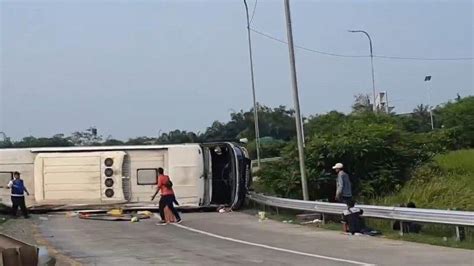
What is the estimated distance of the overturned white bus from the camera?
25.0m

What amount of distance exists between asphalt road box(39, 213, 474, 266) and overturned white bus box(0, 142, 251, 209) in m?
3.78

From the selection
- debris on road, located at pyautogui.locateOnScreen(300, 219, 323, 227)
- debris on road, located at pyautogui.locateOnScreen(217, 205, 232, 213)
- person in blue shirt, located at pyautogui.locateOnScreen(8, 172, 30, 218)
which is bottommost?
debris on road, located at pyautogui.locateOnScreen(300, 219, 323, 227)

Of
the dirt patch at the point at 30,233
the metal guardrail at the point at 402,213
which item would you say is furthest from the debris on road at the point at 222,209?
the dirt patch at the point at 30,233

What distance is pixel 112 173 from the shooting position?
24.9 meters

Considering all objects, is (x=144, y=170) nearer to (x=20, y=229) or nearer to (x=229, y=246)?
(x=20, y=229)

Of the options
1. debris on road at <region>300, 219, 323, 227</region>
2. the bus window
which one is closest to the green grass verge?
debris on road at <region>300, 219, 323, 227</region>

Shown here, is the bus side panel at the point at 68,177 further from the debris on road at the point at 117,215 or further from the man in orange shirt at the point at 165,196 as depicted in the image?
the man in orange shirt at the point at 165,196

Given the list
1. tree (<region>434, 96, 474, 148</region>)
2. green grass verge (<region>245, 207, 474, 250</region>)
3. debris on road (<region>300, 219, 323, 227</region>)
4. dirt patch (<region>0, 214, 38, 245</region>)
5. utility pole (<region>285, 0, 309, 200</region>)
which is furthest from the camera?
tree (<region>434, 96, 474, 148</region>)

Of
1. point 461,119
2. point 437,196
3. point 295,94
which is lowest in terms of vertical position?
point 437,196

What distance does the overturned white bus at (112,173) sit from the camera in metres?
25.0

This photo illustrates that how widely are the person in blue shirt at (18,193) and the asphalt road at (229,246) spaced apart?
2.56 meters

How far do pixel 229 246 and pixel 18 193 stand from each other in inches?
413

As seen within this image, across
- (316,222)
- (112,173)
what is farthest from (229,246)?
(112,173)

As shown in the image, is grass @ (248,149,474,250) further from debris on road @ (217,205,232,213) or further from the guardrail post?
debris on road @ (217,205,232,213)
